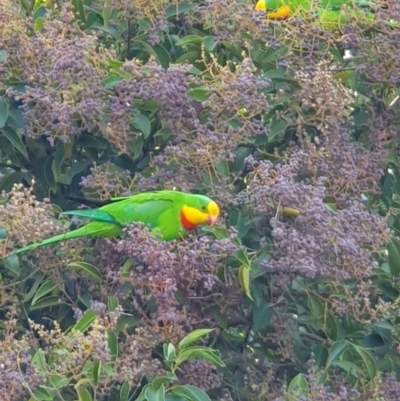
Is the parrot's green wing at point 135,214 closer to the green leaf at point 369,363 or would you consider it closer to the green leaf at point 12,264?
the green leaf at point 12,264

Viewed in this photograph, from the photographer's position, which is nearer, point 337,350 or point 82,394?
point 82,394

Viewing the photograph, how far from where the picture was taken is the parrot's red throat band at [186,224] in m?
2.92

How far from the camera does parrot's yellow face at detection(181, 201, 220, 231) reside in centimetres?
275

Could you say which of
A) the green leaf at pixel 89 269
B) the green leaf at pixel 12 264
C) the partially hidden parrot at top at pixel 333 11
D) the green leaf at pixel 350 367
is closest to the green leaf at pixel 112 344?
the green leaf at pixel 89 269

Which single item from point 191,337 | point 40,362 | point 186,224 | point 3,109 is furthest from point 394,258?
point 3,109

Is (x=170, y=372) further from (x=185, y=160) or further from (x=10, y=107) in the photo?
(x=10, y=107)

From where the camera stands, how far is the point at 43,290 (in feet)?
8.66

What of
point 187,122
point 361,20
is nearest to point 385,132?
point 361,20

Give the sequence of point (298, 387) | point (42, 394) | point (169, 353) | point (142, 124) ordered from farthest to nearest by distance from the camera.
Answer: point (142, 124)
point (298, 387)
point (169, 353)
point (42, 394)

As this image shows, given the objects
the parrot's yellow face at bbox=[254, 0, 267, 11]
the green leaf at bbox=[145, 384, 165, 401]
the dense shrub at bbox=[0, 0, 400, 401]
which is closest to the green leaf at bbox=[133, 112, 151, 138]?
the dense shrub at bbox=[0, 0, 400, 401]

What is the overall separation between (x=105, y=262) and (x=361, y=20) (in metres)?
1.00

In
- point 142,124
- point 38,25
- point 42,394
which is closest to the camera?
point 42,394

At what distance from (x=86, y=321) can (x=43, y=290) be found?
0.27m

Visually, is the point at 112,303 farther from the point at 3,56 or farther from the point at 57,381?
the point at 3,56
